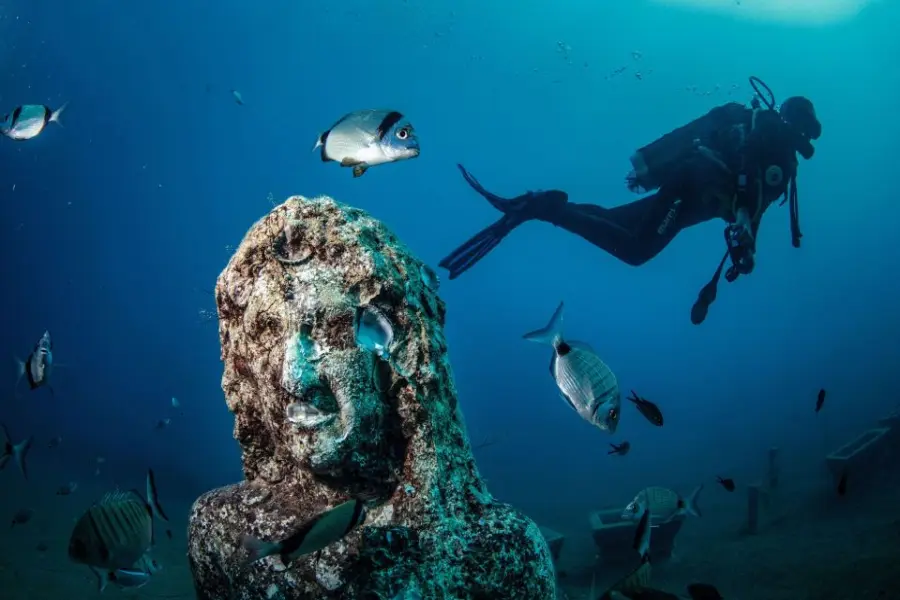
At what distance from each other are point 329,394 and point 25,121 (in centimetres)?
468

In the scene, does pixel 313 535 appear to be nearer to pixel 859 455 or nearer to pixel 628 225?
pixel 628 225

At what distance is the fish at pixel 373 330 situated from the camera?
2.29 m

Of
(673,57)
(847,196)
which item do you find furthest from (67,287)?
(847,196)

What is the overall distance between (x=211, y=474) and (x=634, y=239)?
26.6 metres

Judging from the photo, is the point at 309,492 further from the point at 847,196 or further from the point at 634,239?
the point at 847,196

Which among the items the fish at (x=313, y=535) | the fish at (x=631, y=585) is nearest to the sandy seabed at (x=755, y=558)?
the fish at (x=631, y=585)

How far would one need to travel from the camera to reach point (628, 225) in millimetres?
8055

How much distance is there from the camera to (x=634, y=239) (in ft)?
26.1

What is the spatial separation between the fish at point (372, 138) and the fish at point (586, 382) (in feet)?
4.33

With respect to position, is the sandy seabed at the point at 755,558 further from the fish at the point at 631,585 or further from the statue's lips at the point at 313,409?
the statue's lips at the point at 313,409

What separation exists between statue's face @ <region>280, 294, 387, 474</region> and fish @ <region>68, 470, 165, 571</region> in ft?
4.37

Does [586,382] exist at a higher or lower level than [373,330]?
lower

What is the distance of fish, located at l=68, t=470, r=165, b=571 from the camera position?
2.72 meters

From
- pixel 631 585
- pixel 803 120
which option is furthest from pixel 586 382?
pixel 803 120
